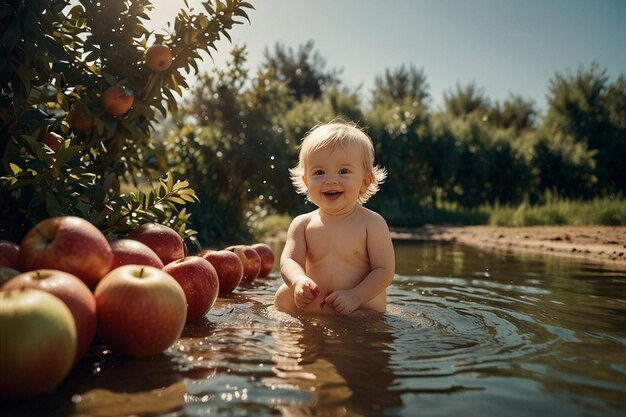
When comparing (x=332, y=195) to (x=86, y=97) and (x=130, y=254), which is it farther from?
(x=86, y=97)

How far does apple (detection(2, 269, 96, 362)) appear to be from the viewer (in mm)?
2248

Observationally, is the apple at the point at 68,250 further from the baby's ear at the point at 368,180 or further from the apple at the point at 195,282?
the baby's ear at the point at 368,180

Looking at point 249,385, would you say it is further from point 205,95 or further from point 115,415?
point 205,95

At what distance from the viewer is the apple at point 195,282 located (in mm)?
3238

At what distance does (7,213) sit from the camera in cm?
347

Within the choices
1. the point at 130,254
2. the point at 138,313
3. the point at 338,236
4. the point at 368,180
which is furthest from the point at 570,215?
the point at 138,313

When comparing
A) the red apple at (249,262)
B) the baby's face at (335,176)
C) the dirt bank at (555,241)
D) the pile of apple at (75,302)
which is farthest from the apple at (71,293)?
the dirt bank at (555,241)

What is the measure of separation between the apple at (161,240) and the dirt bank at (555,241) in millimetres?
5650

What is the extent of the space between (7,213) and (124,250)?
99 centimetres

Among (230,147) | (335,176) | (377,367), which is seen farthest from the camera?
(230,147)

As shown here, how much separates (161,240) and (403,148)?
1503 centimetres

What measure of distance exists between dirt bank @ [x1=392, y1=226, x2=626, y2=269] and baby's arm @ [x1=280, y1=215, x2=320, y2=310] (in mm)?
4858

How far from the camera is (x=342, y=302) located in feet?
11.2

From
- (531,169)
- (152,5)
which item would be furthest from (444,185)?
(152,5)
